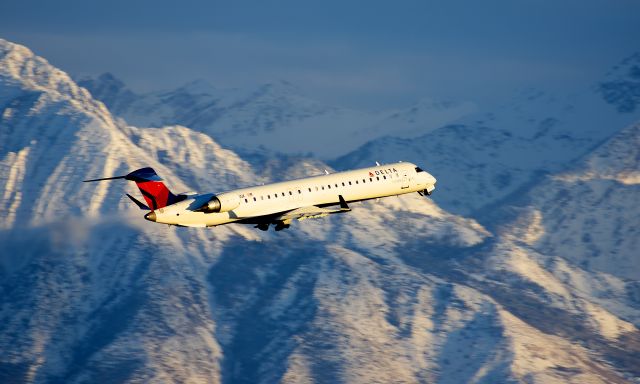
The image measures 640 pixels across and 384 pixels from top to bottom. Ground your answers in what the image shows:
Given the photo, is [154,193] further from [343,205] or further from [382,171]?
[382,171]

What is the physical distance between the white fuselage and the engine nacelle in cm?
15

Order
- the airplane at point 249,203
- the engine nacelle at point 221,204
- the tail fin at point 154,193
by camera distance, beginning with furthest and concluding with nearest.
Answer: the tail fin at point 154,193
the airplane at point 249,203
the engine nacelle at point 221,204

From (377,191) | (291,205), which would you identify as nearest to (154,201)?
(291,205)

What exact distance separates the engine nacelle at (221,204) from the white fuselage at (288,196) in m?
0.15

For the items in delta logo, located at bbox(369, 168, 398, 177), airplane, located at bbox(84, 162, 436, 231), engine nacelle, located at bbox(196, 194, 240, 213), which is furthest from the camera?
delta logo, located at bbox(369, 168, 398, 177)

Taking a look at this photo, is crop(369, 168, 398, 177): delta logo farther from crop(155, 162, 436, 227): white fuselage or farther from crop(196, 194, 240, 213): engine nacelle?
crop(196, 194, 240, 213): engine nacelle

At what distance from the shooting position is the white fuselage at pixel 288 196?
135000 millimetres

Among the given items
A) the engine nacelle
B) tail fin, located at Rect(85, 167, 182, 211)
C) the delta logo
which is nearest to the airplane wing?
the engine nacelle

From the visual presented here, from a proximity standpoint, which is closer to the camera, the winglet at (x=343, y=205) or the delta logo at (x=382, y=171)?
the winglet at (x=343, y=205)

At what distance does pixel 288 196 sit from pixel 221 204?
7894 mm

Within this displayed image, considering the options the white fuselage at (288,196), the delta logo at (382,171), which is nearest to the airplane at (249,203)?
the white fuselage at (288,196)

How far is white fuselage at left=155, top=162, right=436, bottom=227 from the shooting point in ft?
443

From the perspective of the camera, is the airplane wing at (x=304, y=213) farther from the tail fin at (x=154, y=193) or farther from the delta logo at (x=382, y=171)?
the tail fin at (x=154, y=193)

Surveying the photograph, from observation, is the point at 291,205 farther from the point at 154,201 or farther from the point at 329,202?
the point at 154,201
